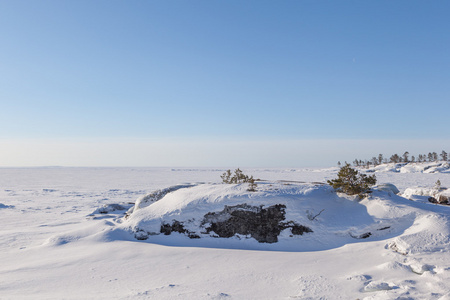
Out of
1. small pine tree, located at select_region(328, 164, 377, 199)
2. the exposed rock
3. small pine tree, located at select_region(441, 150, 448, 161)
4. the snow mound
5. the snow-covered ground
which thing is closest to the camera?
the snow-covered ground

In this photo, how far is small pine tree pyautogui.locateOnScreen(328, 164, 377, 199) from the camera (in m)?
7.70

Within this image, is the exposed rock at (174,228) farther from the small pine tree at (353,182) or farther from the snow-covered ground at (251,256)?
the small pine tree at (353,182)

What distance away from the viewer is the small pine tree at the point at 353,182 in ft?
25.2

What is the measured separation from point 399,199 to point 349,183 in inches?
52.6

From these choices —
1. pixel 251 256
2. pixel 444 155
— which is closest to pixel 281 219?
pixel 251 256

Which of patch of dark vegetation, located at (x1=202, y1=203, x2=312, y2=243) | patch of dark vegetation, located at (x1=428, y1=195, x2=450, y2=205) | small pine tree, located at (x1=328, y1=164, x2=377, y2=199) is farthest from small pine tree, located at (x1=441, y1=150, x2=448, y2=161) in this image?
patch of dark vegetation, located at (x1=202, y1=203, x2=312, y2=243)

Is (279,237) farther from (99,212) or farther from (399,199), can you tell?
(99,212)

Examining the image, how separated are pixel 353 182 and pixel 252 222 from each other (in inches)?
121

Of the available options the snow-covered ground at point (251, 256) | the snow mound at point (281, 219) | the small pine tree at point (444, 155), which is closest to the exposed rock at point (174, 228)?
the snow mound at point (281, 219)

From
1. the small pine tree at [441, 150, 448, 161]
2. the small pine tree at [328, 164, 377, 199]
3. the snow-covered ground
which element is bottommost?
the snow-covered ground

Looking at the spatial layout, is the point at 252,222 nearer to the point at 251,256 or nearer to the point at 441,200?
the point at 251,256

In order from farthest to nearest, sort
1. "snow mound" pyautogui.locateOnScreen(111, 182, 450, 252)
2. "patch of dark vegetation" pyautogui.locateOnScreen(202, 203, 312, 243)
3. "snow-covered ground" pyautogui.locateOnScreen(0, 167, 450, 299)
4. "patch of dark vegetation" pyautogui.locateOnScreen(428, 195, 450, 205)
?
"patch of dark vegetation" pyautogui.locateOnScreen(428, 195, 450, 205) < "patch of dark vegetation" pyautogui.locateOnScreen(202, 203, 312, 243) < "snow mound" pyautogui.locateOnScreen(111, 182, 450, 252) < "snow-covered ground" pyautogui.locateOnScreen(0, 167, 450, 299)

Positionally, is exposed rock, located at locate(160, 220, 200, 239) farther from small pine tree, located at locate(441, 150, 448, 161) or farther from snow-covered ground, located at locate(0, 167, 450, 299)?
small pine tree, located at locate(441, 150, 448, 161)

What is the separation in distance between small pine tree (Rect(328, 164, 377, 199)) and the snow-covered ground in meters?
0.25
